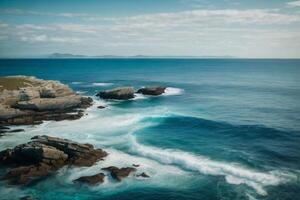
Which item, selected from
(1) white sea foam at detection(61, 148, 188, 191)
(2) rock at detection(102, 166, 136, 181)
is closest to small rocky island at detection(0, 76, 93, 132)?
(1) white sea foam at detection(61, 148, 188, 191)

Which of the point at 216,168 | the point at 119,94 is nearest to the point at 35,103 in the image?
the point at 119,94

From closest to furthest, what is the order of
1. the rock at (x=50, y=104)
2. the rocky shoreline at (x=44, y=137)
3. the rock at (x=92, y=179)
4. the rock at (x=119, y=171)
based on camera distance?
the rock at (x=92, y=179) < the rock at (x=119, y=171) < the rocky shoreline at (x=44, y=137) < the rock at (x=50, y=104)

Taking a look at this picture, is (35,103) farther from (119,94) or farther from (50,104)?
(119,94)

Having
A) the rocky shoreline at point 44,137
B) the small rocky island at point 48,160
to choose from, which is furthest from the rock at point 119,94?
the small rocky island at point 48,160

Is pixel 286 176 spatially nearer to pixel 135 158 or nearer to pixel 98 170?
pixel 135 158

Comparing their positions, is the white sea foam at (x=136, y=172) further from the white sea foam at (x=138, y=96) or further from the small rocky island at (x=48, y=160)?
the white sea foam at (x=138, y=96)
